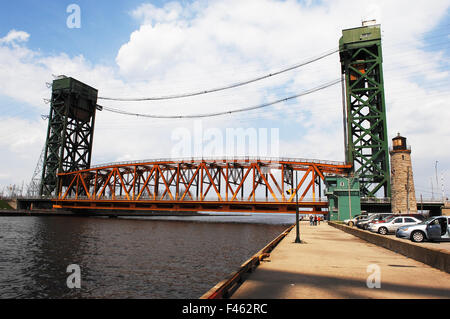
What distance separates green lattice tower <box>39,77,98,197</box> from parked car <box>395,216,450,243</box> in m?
92.0

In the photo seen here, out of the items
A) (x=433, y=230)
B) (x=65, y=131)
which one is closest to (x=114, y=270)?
(x=433, y=230)

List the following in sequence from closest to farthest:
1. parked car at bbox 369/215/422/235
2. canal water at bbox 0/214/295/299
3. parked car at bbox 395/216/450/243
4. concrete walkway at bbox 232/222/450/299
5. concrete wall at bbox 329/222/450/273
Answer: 1. concrete walkway at bbox 232/222/450/299
2. concrete wall at bbox 329/222/450/273
3. canal water at bbox 0/214/295/299
4. parked car at bbox 395/216/450/243
5. parked car at bbox 369/215/422/235

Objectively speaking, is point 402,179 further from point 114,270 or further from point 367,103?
point 114,270

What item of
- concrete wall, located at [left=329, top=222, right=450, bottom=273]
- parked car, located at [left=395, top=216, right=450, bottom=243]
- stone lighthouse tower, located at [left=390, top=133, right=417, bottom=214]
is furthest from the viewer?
stone lighthouse tower, located at [left=390, top=133, right=417, bottom=214]

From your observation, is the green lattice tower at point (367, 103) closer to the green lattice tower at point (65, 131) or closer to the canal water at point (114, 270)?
the canal water at point (114, 270)

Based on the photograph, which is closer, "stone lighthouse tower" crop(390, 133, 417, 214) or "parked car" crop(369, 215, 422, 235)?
"parked car" crop(369, 215, 422, 235)

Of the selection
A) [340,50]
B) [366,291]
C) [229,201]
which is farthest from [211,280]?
[340,50]

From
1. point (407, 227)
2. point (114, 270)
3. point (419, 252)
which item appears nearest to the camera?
point (419, 252)

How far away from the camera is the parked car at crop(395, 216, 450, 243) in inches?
647

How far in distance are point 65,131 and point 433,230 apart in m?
94.9

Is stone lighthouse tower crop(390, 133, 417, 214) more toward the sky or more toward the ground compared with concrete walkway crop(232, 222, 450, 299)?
more toward the sky

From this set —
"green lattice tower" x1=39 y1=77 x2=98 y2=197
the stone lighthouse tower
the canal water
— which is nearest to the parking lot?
the canal water

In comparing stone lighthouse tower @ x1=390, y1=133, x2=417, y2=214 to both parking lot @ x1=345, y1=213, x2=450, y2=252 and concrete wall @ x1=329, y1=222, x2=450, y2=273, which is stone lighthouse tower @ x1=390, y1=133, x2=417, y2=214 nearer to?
parking lot @ x1=345, y1=213, x2=450, y2=252

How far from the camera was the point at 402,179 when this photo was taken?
5500 cm
